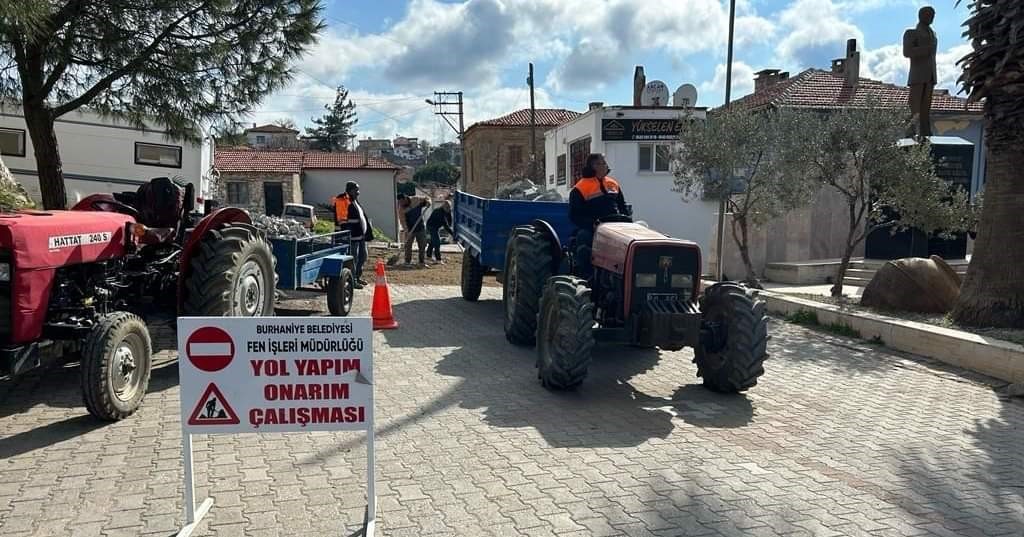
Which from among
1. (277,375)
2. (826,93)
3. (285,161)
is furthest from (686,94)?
(285,161)

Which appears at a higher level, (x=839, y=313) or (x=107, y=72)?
(x=107, y=72)

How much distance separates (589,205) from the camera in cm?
701

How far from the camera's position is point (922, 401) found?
20.3ft

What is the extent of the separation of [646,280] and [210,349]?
3674 millimetres

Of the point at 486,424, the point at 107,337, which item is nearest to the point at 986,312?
the point at 486,424

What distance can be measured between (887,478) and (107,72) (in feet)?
32.6

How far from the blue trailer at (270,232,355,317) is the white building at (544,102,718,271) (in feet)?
44.9

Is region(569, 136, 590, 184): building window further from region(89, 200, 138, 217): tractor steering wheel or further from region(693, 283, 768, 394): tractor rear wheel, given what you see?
region(89, 200, 138, 217): tractor steering wheel

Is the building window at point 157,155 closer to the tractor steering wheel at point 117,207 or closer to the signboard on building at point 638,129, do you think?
the tractor steering wheel at point 117,207

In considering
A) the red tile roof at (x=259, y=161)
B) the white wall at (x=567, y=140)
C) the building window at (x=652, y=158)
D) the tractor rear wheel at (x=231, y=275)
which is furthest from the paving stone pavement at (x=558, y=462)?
the red tile roof at (x=259, y=161)

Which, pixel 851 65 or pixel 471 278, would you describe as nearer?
pixel 471 278

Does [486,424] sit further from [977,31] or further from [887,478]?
[977,31]

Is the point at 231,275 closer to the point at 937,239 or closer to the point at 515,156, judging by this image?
the point at 937,239

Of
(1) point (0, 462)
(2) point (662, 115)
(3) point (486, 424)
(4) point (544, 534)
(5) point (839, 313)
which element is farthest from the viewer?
(2) point (662, 115)
